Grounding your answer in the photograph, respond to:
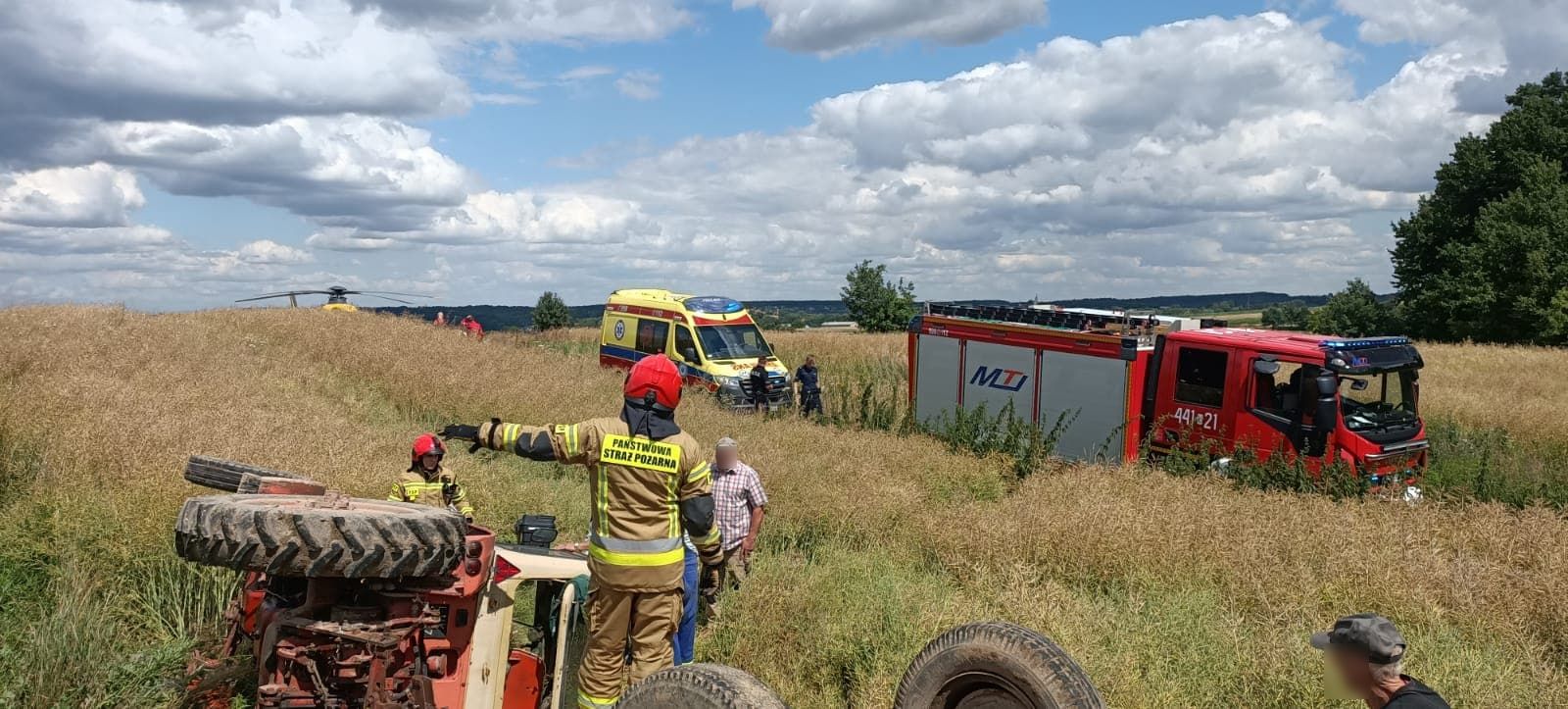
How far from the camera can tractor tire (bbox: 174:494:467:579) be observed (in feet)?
9.91

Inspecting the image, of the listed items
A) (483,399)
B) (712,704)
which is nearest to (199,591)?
(712,704)

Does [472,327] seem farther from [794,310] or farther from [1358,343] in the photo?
[794,310]

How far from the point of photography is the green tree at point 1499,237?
3609 cm

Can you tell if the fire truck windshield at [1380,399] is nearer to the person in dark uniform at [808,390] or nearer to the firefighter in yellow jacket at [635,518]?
the person in dark uniform at [808,390]

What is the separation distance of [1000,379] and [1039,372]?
2.52ft

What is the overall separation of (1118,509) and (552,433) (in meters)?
5.27

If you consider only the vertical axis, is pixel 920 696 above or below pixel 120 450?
below

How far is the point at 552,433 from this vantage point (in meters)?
4.07

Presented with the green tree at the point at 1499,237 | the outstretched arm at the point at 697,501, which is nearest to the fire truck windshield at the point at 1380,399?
the outstretched arm at the point at 697,501

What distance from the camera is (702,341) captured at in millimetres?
17266

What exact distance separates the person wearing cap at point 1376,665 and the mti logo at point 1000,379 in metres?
10.4

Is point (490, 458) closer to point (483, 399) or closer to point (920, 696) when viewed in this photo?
point (483, 399)

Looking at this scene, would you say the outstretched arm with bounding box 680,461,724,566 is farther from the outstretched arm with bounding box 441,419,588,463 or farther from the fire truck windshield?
the fire truck windshield

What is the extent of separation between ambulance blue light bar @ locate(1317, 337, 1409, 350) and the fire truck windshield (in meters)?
0.32
